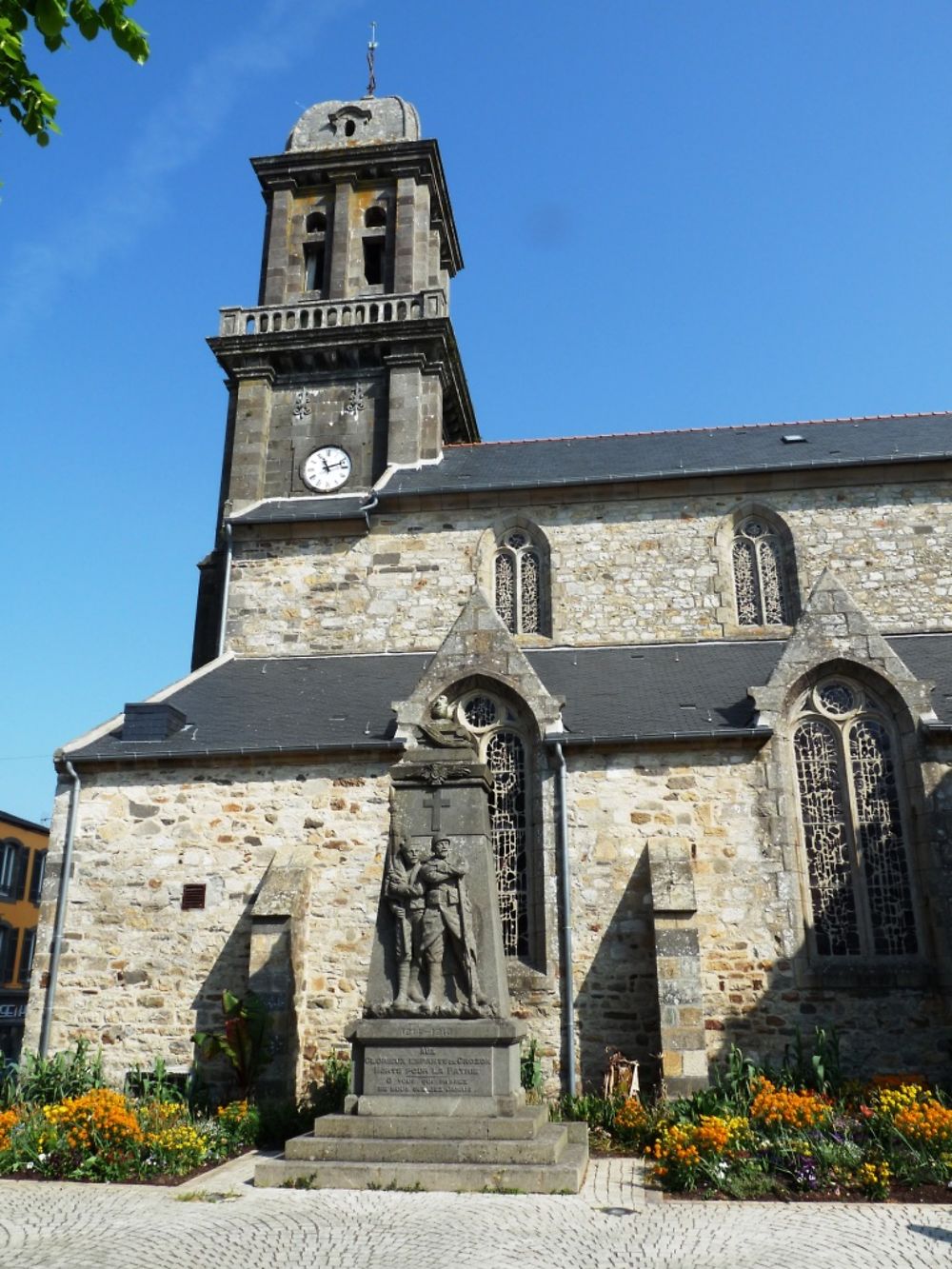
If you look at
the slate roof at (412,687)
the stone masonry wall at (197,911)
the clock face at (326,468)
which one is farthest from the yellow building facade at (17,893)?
the stone masonry wall at (197,911)

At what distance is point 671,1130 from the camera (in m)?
8.76

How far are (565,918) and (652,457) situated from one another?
9908mm

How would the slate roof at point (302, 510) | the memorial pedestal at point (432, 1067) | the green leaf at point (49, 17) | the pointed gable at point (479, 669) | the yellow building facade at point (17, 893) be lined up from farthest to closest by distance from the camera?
the yellow building facade at point (17, 893)
the slate roof at point (302, 510)
the pointed gable at point (479, 669)
the memorial pedestal at point (432, 1067)
the green leaf at point (49, 17)

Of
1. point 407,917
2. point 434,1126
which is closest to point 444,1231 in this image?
point 434,1126

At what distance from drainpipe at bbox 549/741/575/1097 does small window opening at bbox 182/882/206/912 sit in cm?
478

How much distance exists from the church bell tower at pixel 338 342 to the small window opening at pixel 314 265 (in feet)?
0.10

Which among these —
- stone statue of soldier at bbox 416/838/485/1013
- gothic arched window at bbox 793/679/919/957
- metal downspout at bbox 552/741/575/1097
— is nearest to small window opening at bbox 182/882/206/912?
metal downspout at bbox 552/741/575/1097

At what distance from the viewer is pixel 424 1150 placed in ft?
26.8

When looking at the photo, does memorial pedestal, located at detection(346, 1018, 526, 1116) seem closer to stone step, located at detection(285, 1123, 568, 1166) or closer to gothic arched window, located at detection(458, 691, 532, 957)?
stone step, located at detection(285, 1123, 568, 1166)

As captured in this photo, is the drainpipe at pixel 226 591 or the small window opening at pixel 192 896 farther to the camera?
the drainpipe at pixel 226 591

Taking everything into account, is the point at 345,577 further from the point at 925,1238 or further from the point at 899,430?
the point at 925,1238

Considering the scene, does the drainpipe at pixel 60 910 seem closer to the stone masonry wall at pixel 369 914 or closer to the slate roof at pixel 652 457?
the stone masonry wall at pixel 369 914

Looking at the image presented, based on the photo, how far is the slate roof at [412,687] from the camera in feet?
44.2

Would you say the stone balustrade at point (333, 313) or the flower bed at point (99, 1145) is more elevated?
the stone balustrade at point (333, 313)
